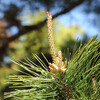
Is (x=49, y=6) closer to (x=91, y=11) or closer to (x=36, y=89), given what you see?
(x=91, y=11)

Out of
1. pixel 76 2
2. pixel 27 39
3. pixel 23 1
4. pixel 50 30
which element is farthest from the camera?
pixel 27 39

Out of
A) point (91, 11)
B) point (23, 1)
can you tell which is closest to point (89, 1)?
point (91, 11)

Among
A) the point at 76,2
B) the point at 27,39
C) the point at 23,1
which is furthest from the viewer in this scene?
the point at 27,39

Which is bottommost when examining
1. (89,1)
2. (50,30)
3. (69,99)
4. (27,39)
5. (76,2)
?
(69,99)

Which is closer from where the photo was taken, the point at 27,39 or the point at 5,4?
the point at 5,4

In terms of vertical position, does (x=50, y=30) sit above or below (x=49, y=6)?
below

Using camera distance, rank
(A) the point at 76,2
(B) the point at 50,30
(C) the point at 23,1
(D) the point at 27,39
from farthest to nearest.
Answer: (D) the point at 27,39 < (C) the point at 23,1 < (A) the point at 76,2 < (B) the point at 50,30

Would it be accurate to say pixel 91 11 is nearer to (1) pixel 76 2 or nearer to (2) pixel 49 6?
(1) pixel 76 2

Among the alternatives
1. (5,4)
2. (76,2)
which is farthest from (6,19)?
(76,2)

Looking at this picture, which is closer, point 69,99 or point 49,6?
point 69,99
